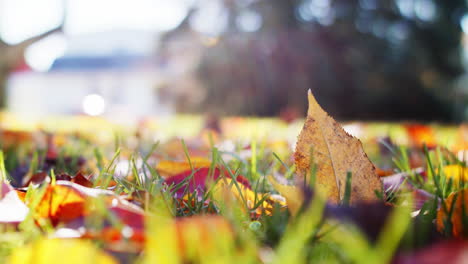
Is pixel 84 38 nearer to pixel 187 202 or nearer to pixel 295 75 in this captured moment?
pixel 295 75

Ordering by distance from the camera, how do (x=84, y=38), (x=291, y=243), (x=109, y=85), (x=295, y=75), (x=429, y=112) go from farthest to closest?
(x=84, y=38) → (x=109, y=85) → (x=429, y=112) → (x=295, y=75) → (x=291, y=243)

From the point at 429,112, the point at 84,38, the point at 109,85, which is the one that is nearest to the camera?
the point at 429,112

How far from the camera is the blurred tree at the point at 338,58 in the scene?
8.31m

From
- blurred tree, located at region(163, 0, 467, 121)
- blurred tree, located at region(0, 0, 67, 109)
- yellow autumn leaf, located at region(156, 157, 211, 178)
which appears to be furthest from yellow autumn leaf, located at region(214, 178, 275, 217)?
blurred tree, located at region(163, 0, 467, 121)

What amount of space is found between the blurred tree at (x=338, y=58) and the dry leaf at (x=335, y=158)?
25.4ft

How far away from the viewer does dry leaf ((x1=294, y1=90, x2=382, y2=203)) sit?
0.53 m

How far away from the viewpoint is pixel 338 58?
8.55 metres

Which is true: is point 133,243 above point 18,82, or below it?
above

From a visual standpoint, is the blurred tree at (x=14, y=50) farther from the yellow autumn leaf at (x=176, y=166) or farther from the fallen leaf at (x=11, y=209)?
the fallen leaf at (x=11, y=209)

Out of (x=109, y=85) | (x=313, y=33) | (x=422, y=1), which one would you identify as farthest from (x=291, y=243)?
(x=109, y=85)

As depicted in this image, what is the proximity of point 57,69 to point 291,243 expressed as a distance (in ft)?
89.8

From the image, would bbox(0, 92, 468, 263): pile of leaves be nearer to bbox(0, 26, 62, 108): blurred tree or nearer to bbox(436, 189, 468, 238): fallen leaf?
bbox(436, 189, 468, 238): fallen leaf

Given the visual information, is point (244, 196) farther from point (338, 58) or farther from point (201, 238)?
point (338, 58)

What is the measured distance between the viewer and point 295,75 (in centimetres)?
828
